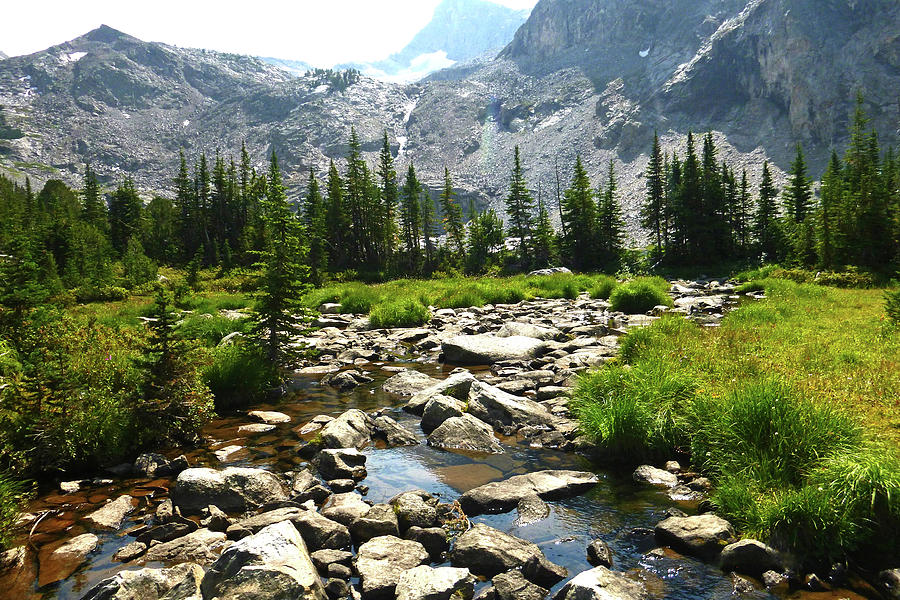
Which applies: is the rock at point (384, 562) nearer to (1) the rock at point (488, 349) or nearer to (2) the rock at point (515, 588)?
(2) the rock at point (515, 588)

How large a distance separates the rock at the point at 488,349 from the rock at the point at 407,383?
2431 millimetres

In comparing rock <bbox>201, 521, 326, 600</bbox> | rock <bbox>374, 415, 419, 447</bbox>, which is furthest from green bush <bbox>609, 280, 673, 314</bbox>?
rock <bbox>201, 521, 326, 600</bbox>

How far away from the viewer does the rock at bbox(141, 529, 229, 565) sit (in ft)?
18.4

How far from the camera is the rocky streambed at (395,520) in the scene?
4.86 meters

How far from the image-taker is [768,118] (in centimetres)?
14250

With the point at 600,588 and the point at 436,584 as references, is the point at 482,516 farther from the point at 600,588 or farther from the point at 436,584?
the point at 600,588

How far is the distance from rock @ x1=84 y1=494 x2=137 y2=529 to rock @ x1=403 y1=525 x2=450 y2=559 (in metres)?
3.90

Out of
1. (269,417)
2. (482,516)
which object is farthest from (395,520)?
(269,417)

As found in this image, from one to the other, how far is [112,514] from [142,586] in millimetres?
2617

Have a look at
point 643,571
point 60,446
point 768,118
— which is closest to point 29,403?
point 60,446

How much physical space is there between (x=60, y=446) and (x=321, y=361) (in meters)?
9.13

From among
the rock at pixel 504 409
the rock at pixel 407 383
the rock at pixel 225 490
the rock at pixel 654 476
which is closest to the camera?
the rock at pixel 225 490

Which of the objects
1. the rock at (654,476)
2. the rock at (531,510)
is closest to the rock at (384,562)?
the rock at (531,510)

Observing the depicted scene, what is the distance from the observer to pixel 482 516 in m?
6.76
